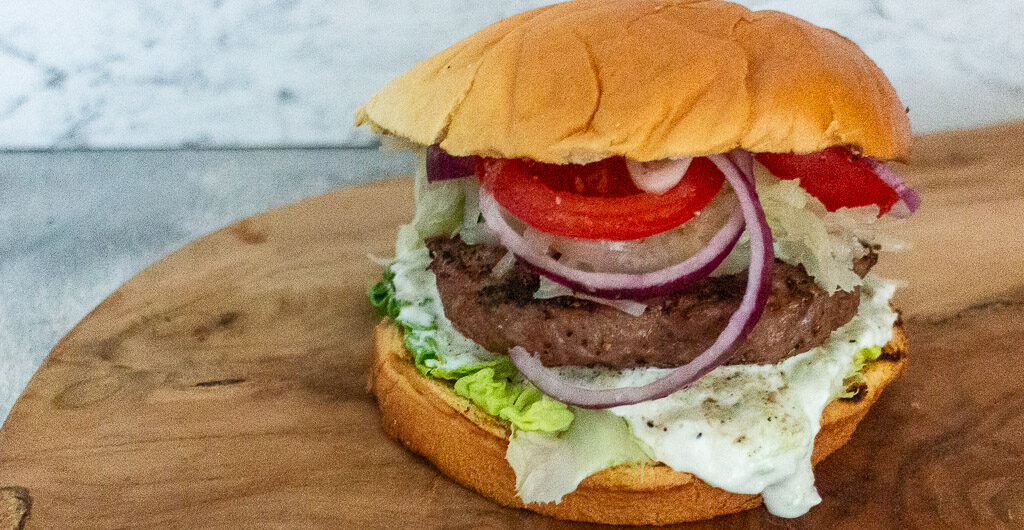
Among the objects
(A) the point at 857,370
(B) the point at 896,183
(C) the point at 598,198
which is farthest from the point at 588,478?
(B) the point at 896,183

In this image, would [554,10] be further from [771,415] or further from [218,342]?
[218,342]

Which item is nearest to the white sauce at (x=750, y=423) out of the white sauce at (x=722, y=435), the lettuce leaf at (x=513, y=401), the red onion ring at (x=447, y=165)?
the white sauce at (x=722, y=435)

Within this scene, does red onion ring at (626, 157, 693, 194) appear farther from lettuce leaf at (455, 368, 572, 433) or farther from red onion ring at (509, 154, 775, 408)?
lettuce leaf at (455, 368, 572, 433)

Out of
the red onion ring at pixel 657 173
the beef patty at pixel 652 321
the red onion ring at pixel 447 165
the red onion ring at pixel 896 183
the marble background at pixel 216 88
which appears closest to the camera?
the red onion ring at pixel 657 173

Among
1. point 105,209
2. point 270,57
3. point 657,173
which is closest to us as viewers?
point 657,173

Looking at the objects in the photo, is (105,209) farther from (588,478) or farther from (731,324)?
(731,324)

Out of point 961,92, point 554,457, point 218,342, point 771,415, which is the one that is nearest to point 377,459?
point 554,457

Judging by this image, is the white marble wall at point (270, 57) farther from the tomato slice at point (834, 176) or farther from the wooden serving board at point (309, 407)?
the tomato slice at point (834, 176)

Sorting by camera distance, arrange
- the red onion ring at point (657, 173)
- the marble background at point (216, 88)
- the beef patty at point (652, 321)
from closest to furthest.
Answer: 1. the red onion ring at point (657, 173)
2. the beef patty at point (652, 321)
3. the marble background at point (216, 88)
